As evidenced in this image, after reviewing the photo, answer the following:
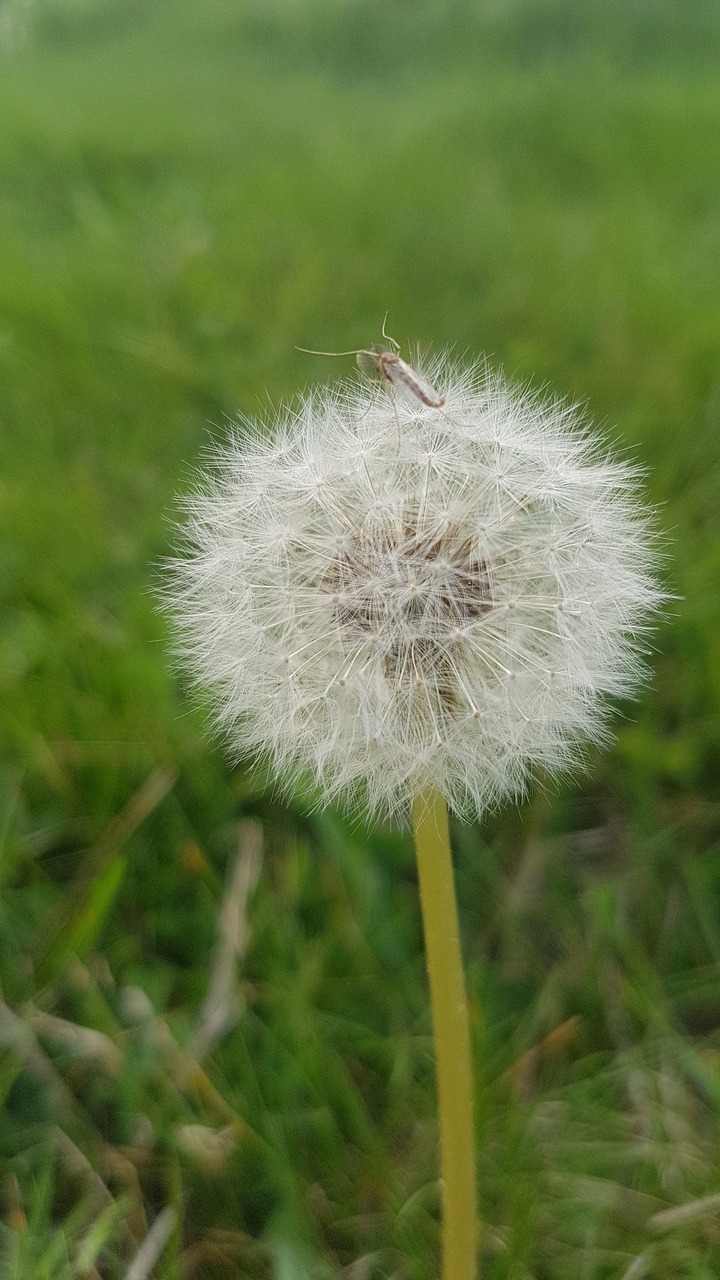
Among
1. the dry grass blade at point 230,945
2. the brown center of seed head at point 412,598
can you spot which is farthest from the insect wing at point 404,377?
the dry grass blade at point 230,945

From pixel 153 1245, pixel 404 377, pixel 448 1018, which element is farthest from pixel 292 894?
pixel 404 377

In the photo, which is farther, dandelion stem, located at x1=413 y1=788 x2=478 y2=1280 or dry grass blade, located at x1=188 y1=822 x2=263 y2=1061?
dry grass blade, located at x1=188 y1=822 x2=263 y2=1061

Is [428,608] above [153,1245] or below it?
above

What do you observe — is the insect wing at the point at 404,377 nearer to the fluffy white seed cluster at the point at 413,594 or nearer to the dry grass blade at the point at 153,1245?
the fluffy white seed cluster at the point at 413,594

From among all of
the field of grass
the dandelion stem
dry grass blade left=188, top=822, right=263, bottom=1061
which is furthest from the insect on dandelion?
dry grass blade left=188, top=822, right=263, bottom=1061

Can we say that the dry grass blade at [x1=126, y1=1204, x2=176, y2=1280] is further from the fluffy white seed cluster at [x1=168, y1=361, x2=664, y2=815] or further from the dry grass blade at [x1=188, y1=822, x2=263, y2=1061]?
the fluffy white seed cluster at [x1=168, y1=361, x2=664, y2=815]

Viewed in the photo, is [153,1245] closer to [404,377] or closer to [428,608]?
[428,608]
